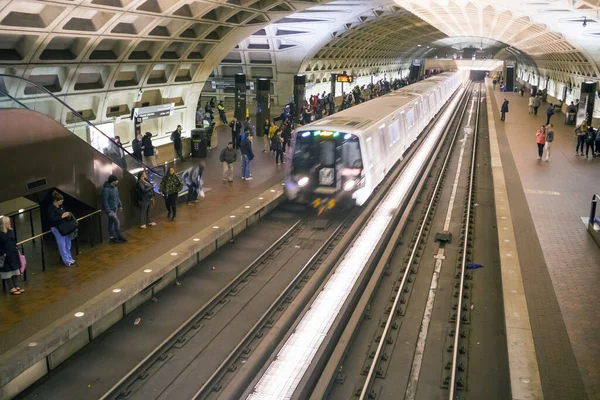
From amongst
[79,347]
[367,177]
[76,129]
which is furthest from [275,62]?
[79,347]

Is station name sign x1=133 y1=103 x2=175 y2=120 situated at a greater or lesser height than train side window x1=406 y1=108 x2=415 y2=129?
greater

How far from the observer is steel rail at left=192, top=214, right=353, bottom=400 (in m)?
6.75

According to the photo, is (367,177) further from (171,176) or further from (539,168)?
(539,168)

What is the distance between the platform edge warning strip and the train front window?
3.38 metres

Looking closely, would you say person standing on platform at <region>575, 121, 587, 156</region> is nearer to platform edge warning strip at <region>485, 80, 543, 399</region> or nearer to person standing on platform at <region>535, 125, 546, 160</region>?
person standing on platform at <region>535, 125, 546, 160</region>

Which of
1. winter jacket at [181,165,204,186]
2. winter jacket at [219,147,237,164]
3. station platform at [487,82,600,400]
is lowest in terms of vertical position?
station platform at [487,82,600,400]

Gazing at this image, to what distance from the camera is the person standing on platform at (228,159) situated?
49.3 feet

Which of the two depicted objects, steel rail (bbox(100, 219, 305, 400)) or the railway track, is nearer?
steel rail (bbox(100, 219, 305, 400))

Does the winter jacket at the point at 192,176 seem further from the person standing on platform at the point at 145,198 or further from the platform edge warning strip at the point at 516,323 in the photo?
the platform edge warning strip at the point at 516,323

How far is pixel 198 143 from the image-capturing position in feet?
63.7

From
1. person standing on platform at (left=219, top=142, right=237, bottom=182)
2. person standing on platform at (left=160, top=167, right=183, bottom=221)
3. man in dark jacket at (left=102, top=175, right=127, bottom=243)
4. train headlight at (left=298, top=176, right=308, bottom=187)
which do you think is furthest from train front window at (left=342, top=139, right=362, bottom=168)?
man in dark jacket at (left=102, top=175, right=127, bottom=243)

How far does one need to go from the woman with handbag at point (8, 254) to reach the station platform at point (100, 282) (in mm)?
368

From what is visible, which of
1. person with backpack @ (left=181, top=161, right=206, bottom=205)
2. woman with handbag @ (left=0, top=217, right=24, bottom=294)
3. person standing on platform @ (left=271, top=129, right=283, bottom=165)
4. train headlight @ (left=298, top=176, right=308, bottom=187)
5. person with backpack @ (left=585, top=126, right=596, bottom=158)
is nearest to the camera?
woman with handbag @ (left=0, top=217, right=24, bottom=294)

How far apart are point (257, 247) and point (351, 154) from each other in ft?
10.8
